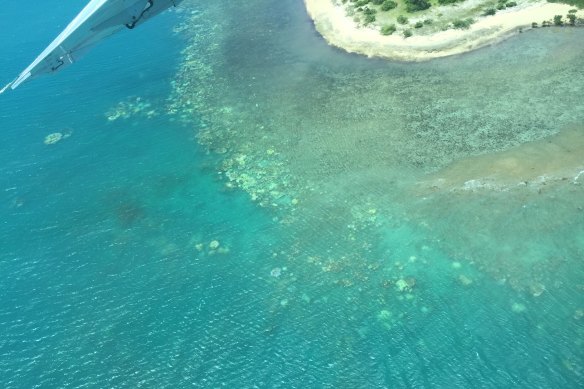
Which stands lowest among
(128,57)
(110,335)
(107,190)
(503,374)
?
(503,374)

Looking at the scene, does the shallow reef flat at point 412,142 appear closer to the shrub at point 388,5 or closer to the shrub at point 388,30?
the shrub at point 388,30

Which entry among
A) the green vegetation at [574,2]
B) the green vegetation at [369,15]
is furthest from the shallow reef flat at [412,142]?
the green vegetation at [369,15]

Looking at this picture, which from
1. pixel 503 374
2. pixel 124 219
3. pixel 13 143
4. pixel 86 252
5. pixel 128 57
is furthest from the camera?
pixel 128 57

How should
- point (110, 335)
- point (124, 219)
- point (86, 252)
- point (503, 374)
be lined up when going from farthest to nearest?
point (124, 219) → point (86, 252) → point (110, 335) → point (503, 374)

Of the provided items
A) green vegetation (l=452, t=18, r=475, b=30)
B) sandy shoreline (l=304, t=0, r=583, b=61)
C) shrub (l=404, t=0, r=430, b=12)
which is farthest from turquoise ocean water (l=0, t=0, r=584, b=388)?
shrub (l=404, t=0, r=430, b=12)

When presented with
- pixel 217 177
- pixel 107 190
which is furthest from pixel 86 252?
pixel 217 177

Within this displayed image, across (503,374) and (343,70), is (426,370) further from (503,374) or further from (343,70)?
(343,70)

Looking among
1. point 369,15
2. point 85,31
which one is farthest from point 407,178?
point 369,15

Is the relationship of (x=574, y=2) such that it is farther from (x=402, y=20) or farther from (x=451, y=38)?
(x=402, y=20)
